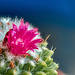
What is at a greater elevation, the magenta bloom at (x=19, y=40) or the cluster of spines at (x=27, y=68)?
the magenta bloom at (x=19, y=40)

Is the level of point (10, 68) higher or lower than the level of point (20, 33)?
lower

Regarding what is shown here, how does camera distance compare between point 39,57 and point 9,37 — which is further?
point 39,57

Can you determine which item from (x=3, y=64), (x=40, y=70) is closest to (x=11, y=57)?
(x=3, y=64)

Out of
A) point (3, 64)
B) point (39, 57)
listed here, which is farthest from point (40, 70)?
point (3, 64)

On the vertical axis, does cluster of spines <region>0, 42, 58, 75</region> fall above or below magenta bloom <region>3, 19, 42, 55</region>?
below

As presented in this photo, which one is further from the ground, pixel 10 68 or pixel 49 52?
pixel 49 52

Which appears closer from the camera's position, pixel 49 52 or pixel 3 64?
pixel 3 64

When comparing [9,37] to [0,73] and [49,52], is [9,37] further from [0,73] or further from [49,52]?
[49,52]

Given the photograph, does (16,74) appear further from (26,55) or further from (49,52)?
(49,52)

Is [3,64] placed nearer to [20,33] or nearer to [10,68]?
[10,68]

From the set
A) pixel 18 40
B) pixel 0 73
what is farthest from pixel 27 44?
pixel 0 73
